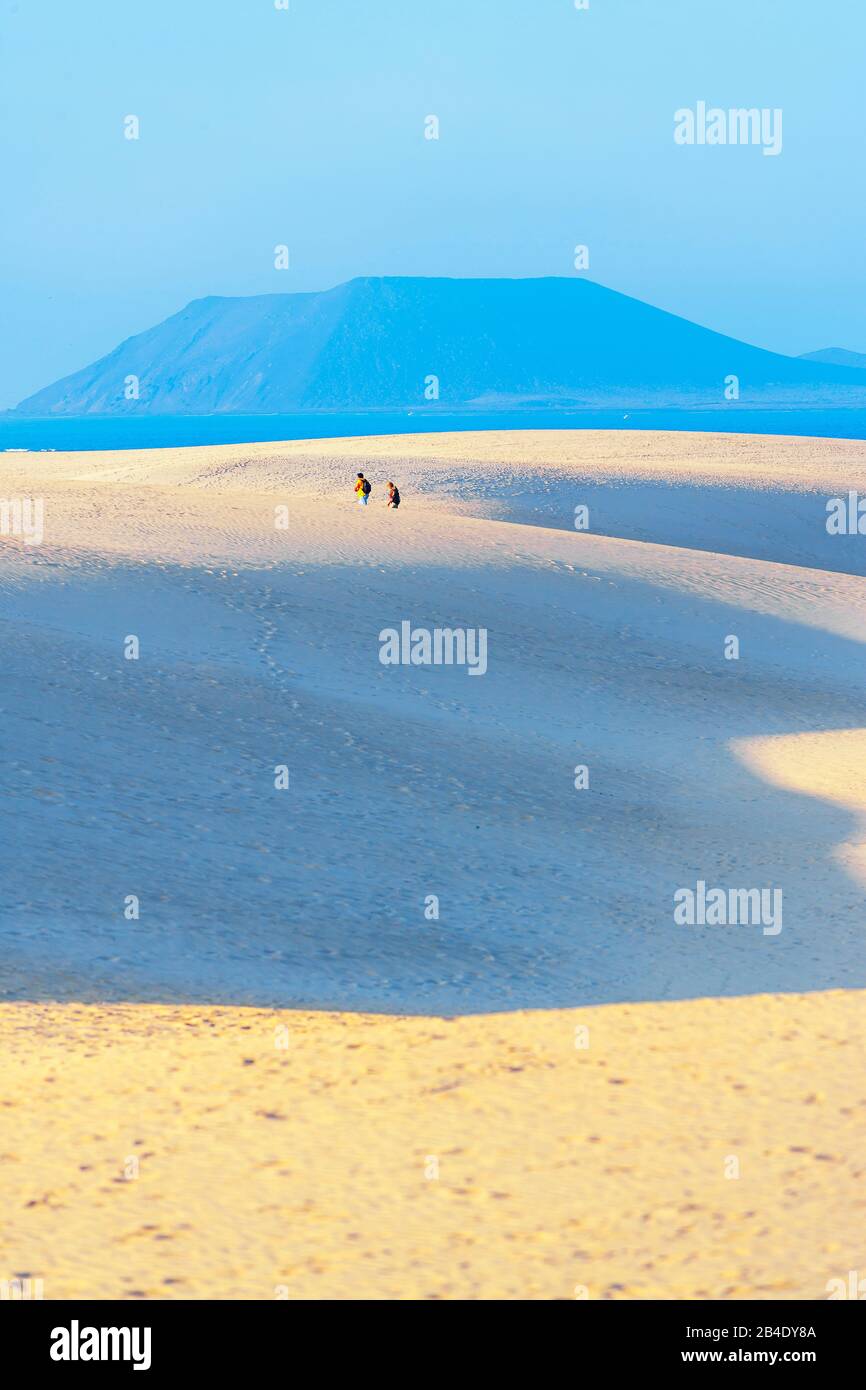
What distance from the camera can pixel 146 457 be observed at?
5356 centimetres

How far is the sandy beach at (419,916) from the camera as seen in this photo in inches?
242

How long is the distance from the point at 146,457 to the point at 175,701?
3848cm

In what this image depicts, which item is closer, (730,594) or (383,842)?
(383,842)

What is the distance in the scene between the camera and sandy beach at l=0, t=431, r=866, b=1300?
6.14 meters

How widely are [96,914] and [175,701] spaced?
5772mm

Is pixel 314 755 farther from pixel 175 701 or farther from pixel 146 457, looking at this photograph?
pixel 146 457

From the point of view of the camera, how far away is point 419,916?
39.4 feet

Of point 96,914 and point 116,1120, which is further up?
point 96,914

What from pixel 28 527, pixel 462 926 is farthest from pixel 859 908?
pixel 28 527

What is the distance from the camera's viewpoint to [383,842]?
1373cm

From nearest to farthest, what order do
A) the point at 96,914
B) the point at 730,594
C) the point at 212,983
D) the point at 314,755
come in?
the point at 212,983 < the point at 96,914 < the point at 314,755 < the point at 730,594
